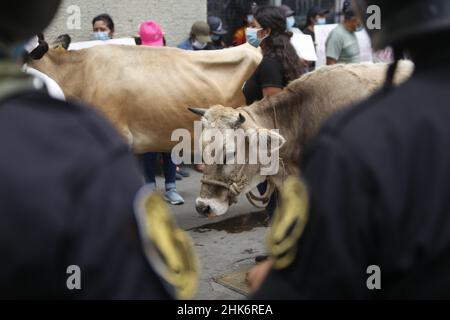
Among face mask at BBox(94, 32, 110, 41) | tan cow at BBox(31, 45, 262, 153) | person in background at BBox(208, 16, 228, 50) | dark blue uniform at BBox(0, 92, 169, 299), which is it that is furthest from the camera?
person in background at BBox(208, 16, 228, 50)

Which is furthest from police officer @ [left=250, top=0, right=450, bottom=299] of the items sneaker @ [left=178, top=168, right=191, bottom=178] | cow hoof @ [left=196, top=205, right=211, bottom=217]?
sneaker @ [left=178, top=168, right=191, bottom=178]

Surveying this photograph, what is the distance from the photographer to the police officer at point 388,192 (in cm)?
118

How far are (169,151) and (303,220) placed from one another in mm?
4811

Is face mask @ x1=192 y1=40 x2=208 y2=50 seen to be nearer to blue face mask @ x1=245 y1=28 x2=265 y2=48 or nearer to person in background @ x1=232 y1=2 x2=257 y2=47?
person in background @ x1=232 y1=2 x2=257 y2=47

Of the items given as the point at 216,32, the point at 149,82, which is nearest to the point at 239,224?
the point at 149,82

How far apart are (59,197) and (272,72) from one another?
12.2 ft

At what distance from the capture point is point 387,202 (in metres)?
1.17

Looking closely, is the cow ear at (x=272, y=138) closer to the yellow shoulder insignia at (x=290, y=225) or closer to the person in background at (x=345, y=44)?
the person in background at (x=345, y=44)

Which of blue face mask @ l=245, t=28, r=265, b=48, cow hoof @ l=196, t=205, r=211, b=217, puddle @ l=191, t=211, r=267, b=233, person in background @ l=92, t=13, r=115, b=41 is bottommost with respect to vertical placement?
puddle @ l=191, t=211, r=267, b=233

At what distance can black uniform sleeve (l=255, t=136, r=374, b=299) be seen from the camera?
3.89 feet

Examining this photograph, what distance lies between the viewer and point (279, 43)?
15.4 feet

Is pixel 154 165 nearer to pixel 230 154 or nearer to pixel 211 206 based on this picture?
pixel 211 206

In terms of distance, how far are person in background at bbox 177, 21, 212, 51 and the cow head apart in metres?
4.19
